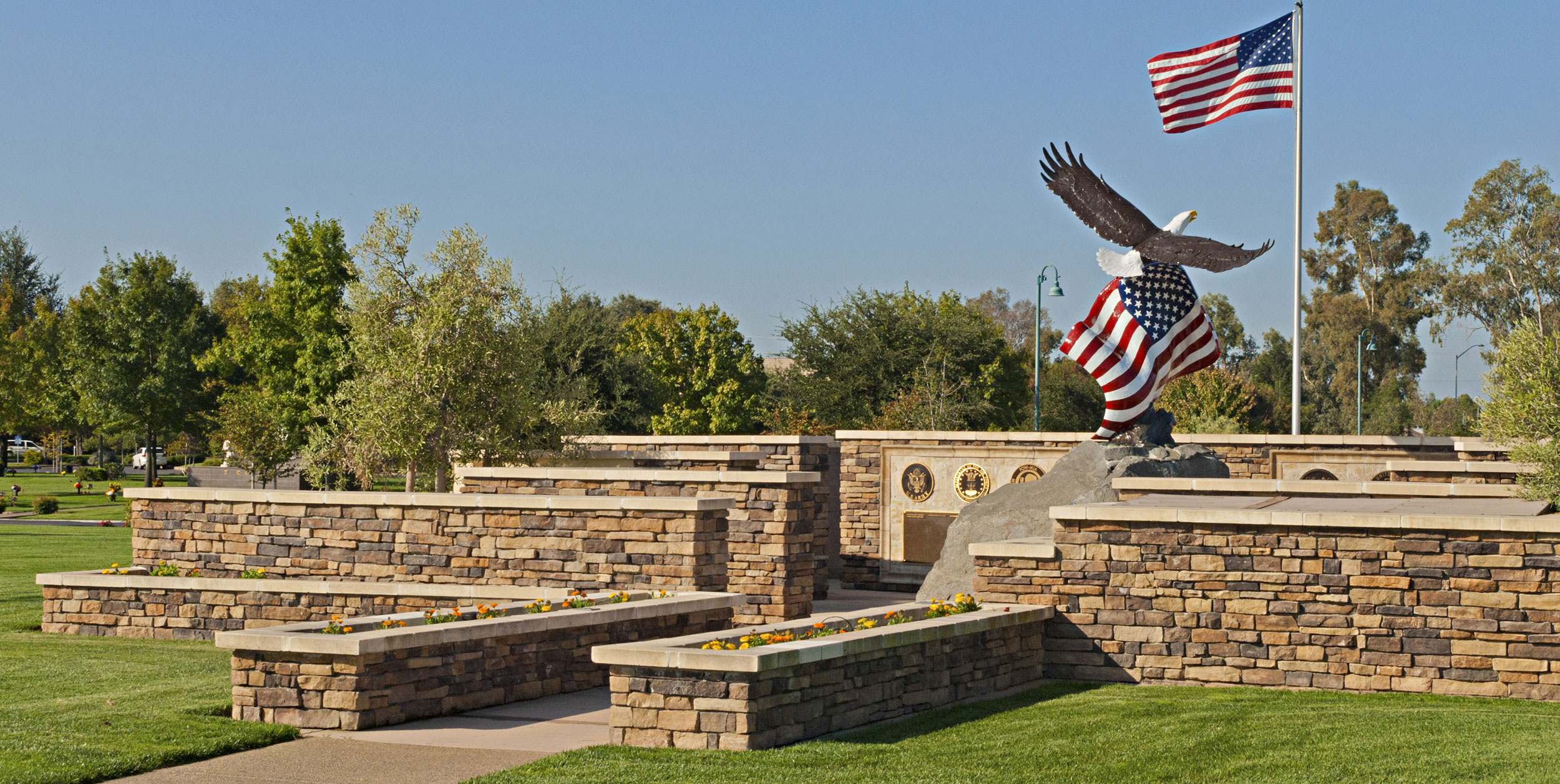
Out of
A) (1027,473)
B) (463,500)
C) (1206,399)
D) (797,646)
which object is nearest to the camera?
(797,646)

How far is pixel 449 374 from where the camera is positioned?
78.0ft

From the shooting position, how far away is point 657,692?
8.91 metres

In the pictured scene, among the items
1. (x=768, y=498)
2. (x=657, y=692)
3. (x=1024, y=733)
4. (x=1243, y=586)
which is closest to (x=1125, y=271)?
(x=768, y=498)

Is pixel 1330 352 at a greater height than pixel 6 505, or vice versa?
pixel 1330 352

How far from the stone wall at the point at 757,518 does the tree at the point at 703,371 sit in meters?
30.3

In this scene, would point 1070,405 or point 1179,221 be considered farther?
point 1070,405

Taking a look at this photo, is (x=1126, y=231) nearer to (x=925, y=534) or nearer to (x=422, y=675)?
(x=925, y=534)

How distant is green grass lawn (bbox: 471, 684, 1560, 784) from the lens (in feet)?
25.5

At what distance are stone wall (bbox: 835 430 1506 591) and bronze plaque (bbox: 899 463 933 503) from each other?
31 centimetres

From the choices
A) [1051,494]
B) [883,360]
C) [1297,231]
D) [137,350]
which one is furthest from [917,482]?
[137,350]

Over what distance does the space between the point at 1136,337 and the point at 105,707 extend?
39.3 feet

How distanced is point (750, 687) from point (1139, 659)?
4.51 meters

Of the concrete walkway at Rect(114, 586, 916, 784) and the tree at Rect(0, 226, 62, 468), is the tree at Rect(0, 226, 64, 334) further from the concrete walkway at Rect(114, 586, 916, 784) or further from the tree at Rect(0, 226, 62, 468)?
the concrete walkway at Rect(114, 586, 916, 784)

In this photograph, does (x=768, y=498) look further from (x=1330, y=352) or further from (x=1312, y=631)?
(x=1330, y=352)
